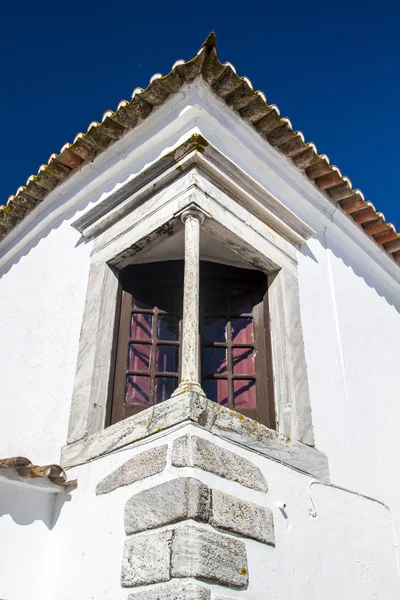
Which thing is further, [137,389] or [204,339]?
[204,339]

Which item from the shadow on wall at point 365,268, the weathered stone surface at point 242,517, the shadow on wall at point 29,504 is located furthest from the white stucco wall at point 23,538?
the shadow on wall at point 365,268

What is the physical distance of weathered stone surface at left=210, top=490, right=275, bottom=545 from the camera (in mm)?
2613

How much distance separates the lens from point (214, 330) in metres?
4.04

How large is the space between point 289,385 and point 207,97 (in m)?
2.02

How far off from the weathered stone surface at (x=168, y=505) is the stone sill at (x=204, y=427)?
287 millimetres

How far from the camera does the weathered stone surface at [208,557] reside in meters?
2.39

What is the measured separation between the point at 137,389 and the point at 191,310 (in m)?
0.80

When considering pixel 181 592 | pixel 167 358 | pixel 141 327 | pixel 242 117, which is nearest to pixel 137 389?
pixel 167 358

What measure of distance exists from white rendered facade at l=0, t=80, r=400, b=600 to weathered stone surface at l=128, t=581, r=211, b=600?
0.23 ft

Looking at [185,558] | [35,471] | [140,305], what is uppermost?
[140,305]

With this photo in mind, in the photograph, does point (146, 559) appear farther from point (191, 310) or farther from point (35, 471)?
point (191, 310)

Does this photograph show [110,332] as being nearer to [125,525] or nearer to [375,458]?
[125,525]

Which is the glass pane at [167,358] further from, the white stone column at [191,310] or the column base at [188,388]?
the column base at [188,388]

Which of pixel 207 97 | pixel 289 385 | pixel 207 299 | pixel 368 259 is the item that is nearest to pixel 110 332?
pixel 207 299
